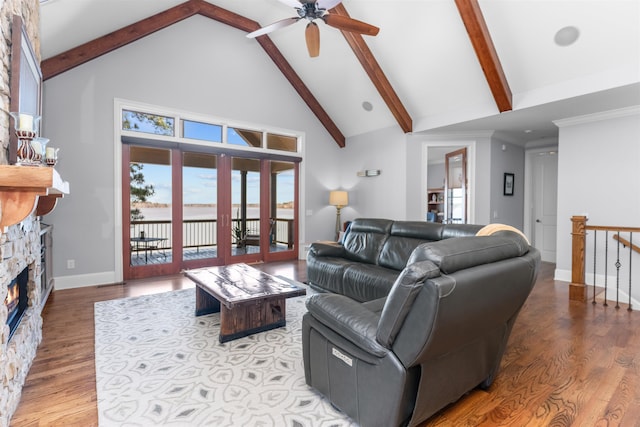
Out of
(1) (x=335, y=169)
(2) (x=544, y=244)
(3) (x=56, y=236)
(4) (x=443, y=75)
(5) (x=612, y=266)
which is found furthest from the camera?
(1) (x=335, y=169)

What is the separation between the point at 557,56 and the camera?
3.75 metres

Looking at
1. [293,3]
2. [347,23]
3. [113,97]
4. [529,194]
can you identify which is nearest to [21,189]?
[293,3]

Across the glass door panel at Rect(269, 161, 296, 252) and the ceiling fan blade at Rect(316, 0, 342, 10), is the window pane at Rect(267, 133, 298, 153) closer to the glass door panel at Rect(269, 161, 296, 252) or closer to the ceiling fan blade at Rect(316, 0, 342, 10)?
the glass door panel at Rect(269, 161, 296, 252)

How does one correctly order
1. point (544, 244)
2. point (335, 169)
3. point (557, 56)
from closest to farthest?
point (557, 56) < point (544, 244) < point (335, 169)

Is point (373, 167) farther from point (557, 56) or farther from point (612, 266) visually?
point (612, 266)

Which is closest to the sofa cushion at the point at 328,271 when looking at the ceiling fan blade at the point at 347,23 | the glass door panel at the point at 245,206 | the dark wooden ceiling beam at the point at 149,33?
the glass door panel at the point at 245,206

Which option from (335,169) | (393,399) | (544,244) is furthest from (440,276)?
(544,244)

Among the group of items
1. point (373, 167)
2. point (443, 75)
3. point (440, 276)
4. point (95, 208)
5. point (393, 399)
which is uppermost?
Answer: point (443, 75)

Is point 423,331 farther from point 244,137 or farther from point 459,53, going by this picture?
point 244,137

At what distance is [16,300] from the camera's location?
209 cm

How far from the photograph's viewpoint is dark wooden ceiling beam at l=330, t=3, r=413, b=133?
15.8 ft

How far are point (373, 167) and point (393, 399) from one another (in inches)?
219

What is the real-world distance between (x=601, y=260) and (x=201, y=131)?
654cm

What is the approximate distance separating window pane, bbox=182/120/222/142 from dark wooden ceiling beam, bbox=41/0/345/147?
1346 millimetres
